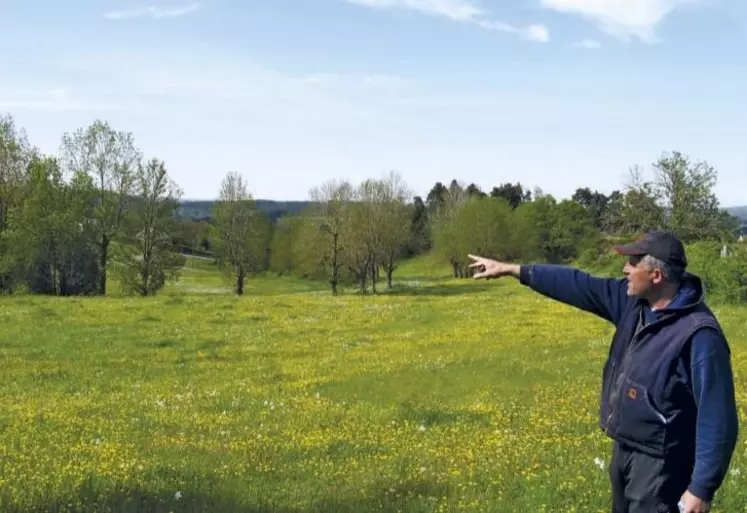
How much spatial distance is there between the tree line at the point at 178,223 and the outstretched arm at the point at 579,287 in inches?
1612

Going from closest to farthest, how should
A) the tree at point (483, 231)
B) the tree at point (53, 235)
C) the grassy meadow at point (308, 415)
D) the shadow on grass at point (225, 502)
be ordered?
the shadow on grass at point (225, 502)
the grassy meadow at point (308, 415)
the tree at point (53, 235)
the tree at point (483, 231)

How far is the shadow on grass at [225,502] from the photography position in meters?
7.57

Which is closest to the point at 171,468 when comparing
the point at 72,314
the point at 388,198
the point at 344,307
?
the point at 72,314

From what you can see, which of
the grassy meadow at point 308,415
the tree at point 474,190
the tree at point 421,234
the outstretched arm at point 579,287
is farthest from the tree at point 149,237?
the tree at point 474,190

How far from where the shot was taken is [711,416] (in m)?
4.76

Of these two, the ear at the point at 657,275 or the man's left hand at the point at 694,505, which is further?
the ear at the point at 657,275

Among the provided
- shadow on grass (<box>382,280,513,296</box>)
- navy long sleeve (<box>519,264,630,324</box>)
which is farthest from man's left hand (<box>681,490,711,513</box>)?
shadow on grass (<box>382,280,513,296</box>)

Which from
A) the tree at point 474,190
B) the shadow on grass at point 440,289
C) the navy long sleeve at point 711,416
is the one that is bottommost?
the shadow on grass at point 440,289

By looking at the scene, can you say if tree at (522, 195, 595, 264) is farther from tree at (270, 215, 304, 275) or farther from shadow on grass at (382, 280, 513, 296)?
tree at (270, 215, 304, 275)

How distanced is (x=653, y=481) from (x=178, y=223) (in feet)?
210

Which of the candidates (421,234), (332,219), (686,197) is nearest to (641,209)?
(686,197)

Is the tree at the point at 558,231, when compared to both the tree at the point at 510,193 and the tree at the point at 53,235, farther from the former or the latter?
the tree at the point at 53,235

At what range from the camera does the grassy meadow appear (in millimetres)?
8172

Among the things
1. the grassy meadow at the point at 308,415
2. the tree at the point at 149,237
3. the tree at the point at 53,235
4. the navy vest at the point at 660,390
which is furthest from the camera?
the tree at the point at 149,237
